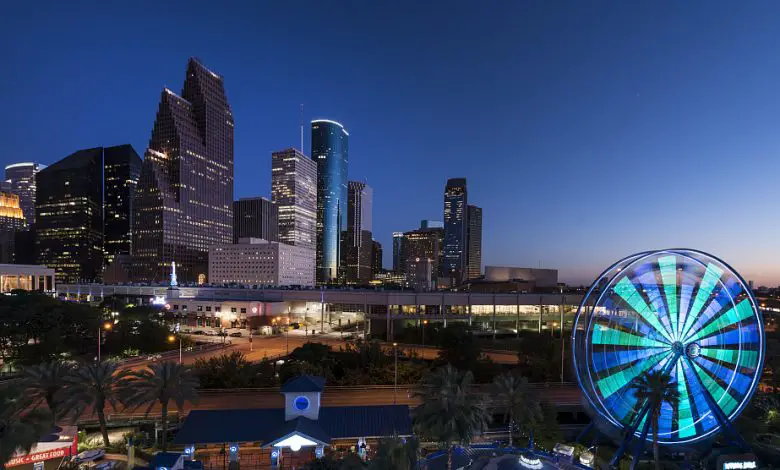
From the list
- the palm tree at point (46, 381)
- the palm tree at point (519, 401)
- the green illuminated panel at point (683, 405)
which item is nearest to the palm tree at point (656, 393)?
the green illuminated panel at point (683, 405)

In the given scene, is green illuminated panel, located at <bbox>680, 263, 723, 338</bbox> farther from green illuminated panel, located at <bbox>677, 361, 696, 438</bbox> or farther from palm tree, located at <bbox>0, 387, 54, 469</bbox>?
palm tree, located at <bbox>0, 387, 54, 469</bbox>

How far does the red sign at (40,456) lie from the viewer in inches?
950

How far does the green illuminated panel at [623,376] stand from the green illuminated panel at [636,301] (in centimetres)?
205

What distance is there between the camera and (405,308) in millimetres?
101625

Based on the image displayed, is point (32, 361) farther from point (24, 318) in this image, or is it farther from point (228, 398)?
point (228, 398)

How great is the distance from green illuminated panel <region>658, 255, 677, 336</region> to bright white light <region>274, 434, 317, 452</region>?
25244mm

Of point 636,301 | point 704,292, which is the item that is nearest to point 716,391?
point 704,292

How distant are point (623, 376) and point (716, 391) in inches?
Result: 232

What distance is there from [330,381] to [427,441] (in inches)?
684

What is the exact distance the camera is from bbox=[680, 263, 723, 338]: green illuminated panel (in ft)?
95.6

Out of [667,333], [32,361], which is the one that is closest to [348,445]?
[667,333]

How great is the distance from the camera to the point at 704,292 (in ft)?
96.8

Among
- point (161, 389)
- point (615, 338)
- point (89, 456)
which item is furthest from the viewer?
point (615, 338)

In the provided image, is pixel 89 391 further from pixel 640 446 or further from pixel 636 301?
pixel 636 301
